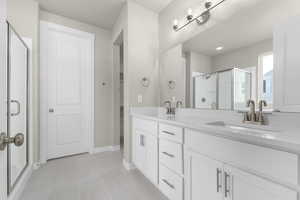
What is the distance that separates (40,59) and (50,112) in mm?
917

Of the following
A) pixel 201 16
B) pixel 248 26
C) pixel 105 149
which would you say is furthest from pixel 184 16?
pixel 105 149

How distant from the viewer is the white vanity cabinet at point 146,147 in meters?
1.60

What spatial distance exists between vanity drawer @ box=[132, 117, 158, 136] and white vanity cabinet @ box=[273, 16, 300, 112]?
1.08 metres

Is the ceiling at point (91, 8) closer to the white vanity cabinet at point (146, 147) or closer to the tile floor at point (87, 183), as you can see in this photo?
the white vanity cabinet at point (146, 147)

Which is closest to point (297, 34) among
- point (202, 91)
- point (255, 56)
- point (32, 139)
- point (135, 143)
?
point (255, 56)

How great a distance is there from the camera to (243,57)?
1303 mm

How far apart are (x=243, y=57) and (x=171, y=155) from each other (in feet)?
3.70

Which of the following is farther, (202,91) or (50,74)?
(50,74)

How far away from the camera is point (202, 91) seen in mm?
1673

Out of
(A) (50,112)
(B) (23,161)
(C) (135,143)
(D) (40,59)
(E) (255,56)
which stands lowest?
(B) (23,161)

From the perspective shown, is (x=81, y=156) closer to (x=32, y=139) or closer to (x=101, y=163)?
(x=101, y=163)

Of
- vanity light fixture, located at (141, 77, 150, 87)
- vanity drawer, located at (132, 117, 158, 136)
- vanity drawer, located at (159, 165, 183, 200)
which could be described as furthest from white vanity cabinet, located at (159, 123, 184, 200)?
vanity light fixture, located at (141, 77, 150, 87)

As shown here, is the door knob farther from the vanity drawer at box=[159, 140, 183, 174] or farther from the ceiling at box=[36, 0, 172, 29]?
the ceiling at box=[36, 0, 172, 29]

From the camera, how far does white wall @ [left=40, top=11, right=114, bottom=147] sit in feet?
9.63
